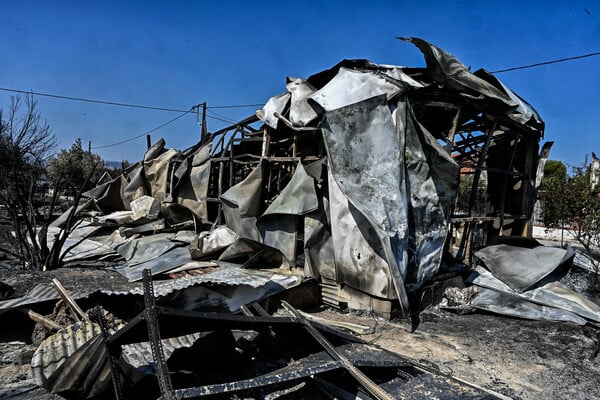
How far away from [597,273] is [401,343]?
4.84 meters

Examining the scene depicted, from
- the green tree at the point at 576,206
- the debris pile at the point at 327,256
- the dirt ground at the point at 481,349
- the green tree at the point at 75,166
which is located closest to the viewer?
the debris pile at the point at 327,256

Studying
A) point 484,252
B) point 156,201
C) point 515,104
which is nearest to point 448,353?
point 484,252

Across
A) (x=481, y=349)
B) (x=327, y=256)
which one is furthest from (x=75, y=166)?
(x=481, y=349)

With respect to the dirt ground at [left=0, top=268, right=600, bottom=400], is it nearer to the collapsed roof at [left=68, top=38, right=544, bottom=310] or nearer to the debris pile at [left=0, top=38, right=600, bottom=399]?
the debris pile at [left=0, top=38, right=600, bottom=399]

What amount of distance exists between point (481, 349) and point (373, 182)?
253 cm

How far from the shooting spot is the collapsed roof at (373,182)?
5.15 m

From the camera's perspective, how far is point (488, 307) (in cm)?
578

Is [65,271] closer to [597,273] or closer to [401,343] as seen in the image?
[401,343]

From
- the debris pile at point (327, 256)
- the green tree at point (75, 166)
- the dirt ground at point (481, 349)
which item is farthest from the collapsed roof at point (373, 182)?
the green tree at point (75, 166)

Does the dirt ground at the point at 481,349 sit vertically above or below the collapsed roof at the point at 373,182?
below

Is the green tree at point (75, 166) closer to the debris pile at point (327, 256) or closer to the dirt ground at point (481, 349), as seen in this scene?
the debris pile at point (327, 256)

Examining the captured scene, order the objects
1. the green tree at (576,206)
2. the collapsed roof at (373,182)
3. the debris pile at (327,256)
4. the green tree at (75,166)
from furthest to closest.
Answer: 1. the green tree at (75,166)
2. the green tree at (576,206)
3. the collapsed roof at (373,182)
4. the debris pile at (327,256)

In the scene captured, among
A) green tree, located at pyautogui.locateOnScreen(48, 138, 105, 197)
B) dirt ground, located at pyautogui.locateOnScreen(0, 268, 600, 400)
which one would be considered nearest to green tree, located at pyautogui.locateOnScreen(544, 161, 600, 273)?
dirt ground, located at pyautogui.locateOnScreen(0, 268, 600, 400)

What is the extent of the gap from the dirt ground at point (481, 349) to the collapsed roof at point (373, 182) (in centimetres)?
57
